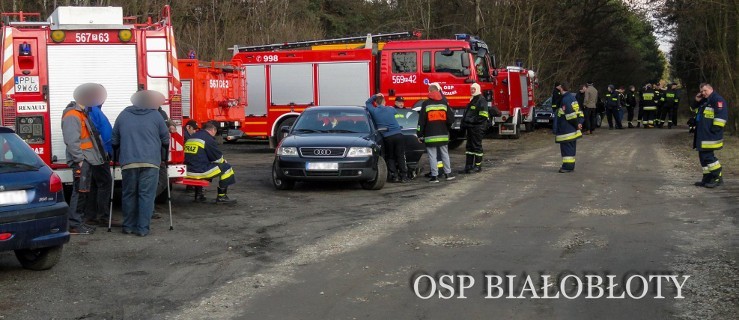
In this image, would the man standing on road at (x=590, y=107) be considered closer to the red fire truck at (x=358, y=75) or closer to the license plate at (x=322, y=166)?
the red fire truck at (x=358, y=75)

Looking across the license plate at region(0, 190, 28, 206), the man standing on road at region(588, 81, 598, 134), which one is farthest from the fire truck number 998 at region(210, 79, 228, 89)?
the license plate at region(0, 190, 28, 206)

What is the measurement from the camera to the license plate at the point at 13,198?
7.93m

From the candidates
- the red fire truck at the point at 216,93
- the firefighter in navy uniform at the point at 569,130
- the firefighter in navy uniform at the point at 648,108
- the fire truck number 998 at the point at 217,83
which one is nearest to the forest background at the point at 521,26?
the firefighter in navy uniform at the point at 648,108

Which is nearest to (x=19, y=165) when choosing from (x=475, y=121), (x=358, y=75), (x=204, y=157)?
(x=204, y=157)

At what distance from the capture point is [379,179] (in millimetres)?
14945

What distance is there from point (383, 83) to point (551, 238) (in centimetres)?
1374

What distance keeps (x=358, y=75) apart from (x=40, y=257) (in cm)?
1533

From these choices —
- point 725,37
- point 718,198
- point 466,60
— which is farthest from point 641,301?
point 725,37

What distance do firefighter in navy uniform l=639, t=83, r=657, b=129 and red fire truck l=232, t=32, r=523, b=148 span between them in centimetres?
1308

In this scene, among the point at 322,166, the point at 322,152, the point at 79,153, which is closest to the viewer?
the point at 79,153

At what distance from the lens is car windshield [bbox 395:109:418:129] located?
1708 centimetres

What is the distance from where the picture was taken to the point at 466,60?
23.1 m

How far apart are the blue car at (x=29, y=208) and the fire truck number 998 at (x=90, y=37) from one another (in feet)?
11.2

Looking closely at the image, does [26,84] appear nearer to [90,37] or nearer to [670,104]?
[90,37]
